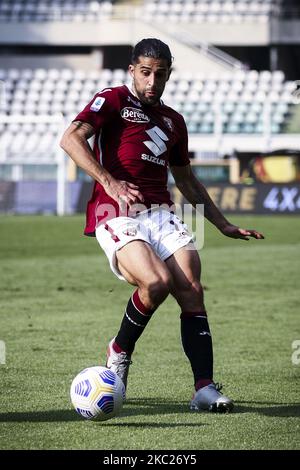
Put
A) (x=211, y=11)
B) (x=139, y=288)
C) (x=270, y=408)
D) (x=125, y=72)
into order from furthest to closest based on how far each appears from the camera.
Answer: (x=211, y=11), (x=125, y=72), (x=270, y=408), (x=139, y=288)

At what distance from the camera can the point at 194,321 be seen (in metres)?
6.27

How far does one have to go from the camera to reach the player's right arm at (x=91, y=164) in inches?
Result: 227

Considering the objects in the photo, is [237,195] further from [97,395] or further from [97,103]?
[97,395]

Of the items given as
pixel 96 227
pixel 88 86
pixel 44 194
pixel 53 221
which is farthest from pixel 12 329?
pixel 88 86

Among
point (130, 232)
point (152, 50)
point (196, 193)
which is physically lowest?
point (130, 232)

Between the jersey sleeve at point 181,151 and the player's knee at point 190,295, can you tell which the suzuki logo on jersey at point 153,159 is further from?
the player's knee at point 190,295

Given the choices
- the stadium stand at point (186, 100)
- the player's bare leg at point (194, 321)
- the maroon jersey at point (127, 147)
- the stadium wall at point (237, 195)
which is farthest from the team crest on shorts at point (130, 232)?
the stadium stand at point (186, 100)

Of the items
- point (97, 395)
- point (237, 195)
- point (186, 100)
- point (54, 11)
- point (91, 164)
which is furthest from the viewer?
point (54, 11)

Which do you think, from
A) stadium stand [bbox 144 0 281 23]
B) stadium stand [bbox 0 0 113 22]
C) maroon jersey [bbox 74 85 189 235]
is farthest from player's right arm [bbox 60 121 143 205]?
stadium stand [bbox 0 0 113 22]

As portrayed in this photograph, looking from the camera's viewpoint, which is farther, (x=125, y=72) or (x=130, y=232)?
(x=125, y=72)

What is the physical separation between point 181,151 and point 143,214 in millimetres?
652

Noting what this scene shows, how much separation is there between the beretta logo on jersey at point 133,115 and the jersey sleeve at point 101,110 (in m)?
0.05

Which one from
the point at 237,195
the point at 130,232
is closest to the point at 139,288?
the point at 130,232

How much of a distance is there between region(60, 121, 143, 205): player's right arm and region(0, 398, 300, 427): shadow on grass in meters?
1.19
